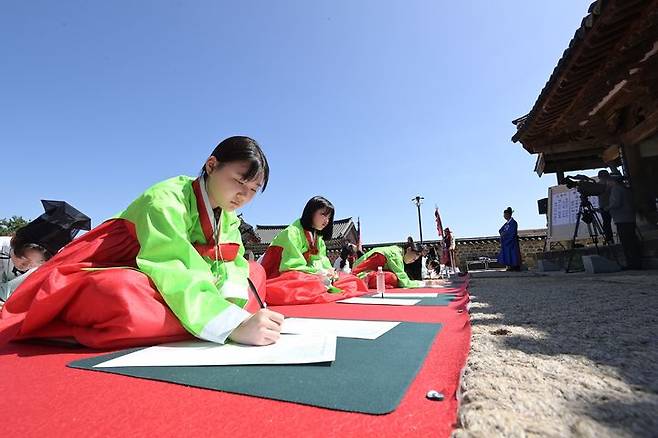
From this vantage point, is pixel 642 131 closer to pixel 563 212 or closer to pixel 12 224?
pixel 563 212

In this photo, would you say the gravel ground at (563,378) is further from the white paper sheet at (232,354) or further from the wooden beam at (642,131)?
the wooden beam at (642,131)

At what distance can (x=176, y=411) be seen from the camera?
707 mm

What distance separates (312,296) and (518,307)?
68.5 inches

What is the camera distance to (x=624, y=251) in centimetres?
477

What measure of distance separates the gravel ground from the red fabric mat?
0.26ft

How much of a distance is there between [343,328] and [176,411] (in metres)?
0.96

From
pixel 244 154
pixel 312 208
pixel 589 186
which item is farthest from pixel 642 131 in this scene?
pixel 244 154

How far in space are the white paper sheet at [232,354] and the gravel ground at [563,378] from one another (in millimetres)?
451

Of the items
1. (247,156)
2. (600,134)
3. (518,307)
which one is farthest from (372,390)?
(600,134)

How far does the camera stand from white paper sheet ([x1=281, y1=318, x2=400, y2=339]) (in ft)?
4.65

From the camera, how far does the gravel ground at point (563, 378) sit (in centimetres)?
54

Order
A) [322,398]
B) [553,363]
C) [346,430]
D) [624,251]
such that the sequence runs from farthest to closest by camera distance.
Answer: [624,251] < [553,363] < [322,398] < [346,430]

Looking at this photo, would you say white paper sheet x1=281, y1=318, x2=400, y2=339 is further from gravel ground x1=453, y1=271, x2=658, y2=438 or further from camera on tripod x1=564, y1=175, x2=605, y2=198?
camera on tripod x1=564, y1=175, x2=605, y2=198

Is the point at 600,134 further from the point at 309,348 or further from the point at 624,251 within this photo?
the point at 309,348
